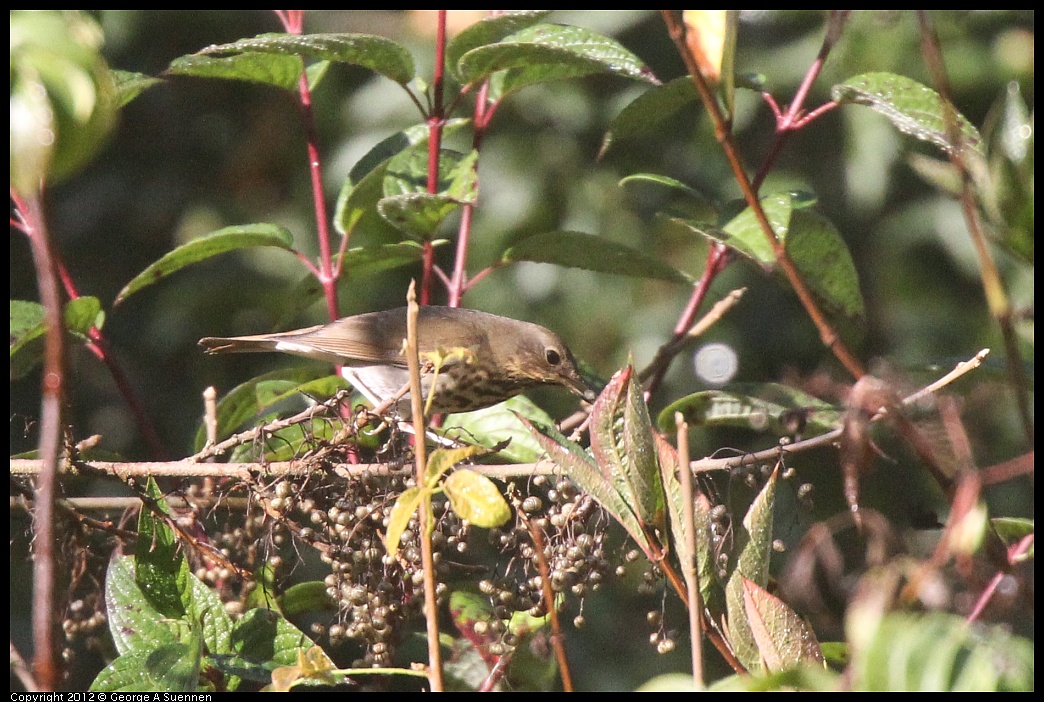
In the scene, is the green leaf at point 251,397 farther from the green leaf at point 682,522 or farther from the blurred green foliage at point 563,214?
the blurred green foliage at point 563,214

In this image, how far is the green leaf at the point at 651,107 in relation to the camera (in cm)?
187

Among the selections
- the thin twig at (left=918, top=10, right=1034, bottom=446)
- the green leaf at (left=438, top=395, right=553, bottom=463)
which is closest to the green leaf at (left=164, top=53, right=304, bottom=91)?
the green leaf at (left=438, top=395, right=553, bottom=463)

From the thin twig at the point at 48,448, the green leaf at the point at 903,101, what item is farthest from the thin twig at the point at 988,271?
the green leaf at the point at 903,101

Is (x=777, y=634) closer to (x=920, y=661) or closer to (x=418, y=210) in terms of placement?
(x=920, y=661)

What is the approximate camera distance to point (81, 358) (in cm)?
388

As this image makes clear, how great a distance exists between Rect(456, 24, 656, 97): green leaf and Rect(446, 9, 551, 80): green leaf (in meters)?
0.03

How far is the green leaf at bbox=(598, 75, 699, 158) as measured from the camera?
1.87 m

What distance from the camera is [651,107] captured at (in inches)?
75.9

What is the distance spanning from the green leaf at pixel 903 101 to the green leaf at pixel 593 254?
1.43 ft

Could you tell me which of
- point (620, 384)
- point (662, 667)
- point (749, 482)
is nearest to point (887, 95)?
point (749, 482)

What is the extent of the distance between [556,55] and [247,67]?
1.87 ft

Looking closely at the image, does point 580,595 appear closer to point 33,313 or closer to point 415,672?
point 415,672

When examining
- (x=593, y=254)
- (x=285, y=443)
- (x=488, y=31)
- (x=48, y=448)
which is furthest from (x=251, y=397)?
(x=48, y=448)

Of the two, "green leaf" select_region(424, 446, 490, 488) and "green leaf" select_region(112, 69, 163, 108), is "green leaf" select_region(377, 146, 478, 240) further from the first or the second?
"green leaf" select_region(424, 446, 490, 488)
